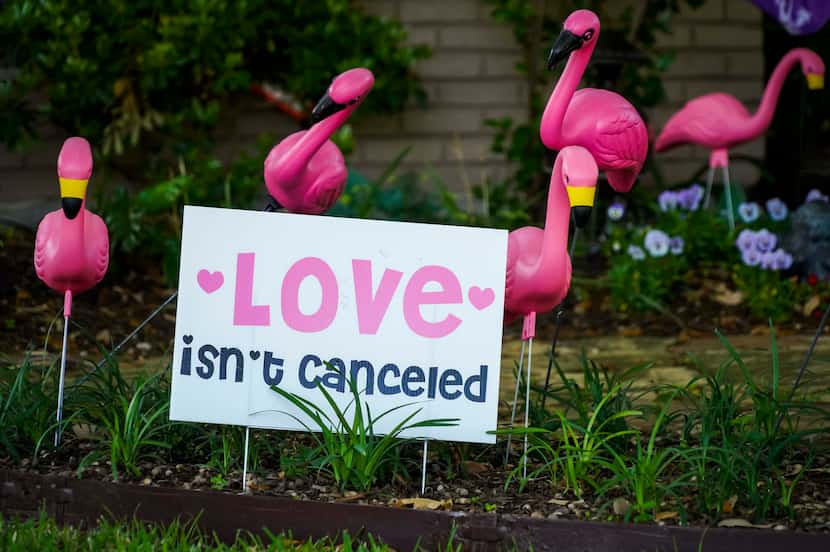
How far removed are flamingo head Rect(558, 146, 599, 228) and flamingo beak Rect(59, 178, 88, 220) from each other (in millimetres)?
1279

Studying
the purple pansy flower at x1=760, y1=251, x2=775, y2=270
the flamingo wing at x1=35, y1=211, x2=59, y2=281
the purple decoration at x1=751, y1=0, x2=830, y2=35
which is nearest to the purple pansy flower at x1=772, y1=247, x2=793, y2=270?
the purple pansy flower at x1=760, y1=251, x2=775, y2=270

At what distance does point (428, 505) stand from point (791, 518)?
0.86 metres

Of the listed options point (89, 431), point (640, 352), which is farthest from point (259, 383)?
point (640, 352)

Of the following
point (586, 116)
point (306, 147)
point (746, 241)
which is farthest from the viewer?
point (746, 241)

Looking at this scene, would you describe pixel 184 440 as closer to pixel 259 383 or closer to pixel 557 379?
pixel 259 383

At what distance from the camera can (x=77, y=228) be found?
3.23 m

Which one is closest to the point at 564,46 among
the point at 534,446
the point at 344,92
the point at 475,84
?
the point at 344,92

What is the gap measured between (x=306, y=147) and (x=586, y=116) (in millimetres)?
884

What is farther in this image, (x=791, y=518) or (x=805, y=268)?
(x=805, y=268)

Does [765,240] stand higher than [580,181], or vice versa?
[765,240]

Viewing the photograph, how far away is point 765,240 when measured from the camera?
5.94m

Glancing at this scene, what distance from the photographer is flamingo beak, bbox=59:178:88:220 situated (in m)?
3.14

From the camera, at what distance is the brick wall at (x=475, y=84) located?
24.4ft

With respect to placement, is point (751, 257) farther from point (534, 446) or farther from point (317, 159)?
point (534, 446)
